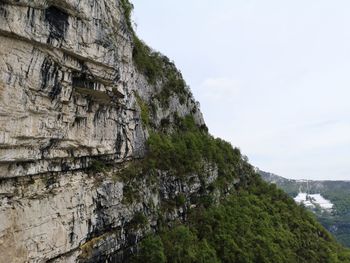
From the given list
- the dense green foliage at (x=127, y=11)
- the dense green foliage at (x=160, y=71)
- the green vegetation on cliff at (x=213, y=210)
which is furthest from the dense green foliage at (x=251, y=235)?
the dense green foliage at (x=127, y=11)

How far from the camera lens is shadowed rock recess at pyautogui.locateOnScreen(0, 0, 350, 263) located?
405 inches

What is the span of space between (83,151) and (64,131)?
6.07ft

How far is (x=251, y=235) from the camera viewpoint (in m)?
24.2

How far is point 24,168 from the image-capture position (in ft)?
36.5

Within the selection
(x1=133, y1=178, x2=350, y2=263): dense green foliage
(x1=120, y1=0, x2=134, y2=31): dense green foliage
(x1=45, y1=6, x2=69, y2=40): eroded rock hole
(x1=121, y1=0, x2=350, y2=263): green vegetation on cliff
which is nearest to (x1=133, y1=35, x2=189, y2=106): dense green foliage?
(x1=121, y1=0, x2=350, y2=263): green vegetation on cliff

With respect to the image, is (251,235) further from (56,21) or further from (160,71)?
(56,21)

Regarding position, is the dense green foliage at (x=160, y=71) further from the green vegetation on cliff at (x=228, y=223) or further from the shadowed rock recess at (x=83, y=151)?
the green vegetation on cliff at (x=228, y=223)

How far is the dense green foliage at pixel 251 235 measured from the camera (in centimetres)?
1959

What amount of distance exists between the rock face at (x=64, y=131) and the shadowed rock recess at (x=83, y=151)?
4cm

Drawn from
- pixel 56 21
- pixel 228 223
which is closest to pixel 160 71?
pixel 228 223

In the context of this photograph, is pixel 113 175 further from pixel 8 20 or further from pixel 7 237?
pixel 8 20

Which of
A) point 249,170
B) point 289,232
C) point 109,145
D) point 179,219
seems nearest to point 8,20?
point 109,145

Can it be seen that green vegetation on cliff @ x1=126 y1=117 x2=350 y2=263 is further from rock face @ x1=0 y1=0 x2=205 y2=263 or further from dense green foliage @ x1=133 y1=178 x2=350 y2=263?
rock face @ x1=0 y1=0 x2=205 y2=263

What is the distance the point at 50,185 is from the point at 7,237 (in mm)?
2578
